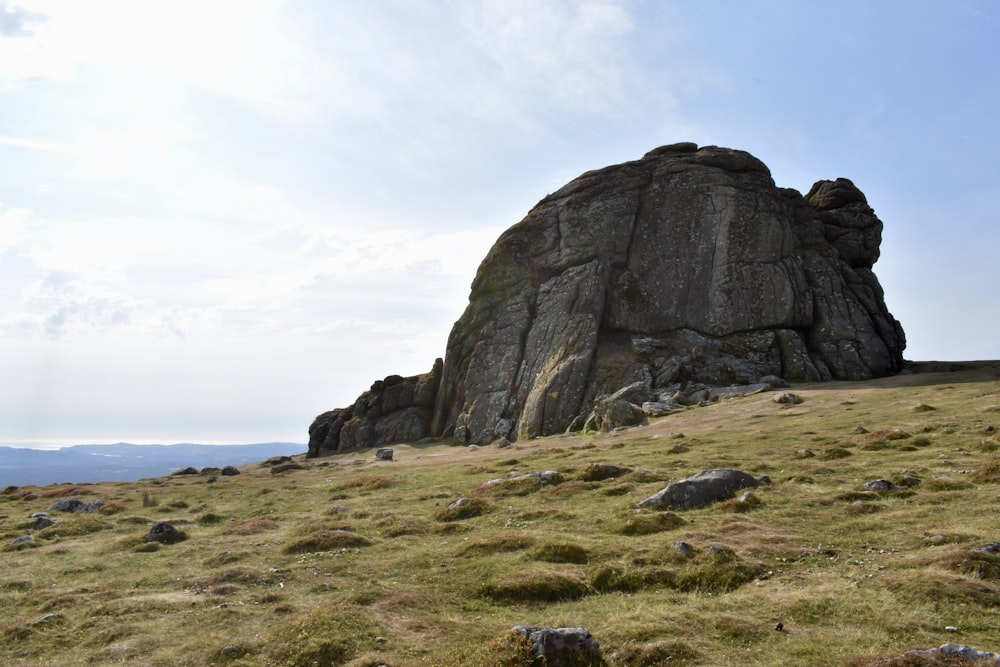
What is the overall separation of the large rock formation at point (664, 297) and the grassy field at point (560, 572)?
51505mm

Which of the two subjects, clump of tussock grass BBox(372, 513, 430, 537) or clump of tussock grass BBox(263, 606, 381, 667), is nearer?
clump of tussock grass BBox(263, 606, 381, 667)

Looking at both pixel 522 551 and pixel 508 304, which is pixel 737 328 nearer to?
pixel 508 304

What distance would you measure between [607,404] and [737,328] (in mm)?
29394

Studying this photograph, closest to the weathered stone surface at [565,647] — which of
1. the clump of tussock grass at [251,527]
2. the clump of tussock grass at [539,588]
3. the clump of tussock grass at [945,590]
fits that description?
the clump of tussock grass at [539,588]

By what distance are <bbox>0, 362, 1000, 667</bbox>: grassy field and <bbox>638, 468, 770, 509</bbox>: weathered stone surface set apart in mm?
983

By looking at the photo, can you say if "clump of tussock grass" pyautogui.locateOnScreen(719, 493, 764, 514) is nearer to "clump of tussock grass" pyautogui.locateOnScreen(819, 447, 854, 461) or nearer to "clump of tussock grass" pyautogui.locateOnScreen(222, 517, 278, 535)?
"clump of tussock grass" pyautogui.locateOnScreen(819, 447, 854, 461)

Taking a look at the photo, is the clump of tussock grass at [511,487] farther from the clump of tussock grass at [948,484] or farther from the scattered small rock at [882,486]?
the clump of tussock grass at [948,484]

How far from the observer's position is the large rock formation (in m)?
92.9

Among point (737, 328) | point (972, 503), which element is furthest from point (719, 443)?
point (737, 328)

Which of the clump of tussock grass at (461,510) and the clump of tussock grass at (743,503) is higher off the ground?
the clump of tussock grass at (743,503)

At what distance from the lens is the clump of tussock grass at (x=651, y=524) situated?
2488 cm

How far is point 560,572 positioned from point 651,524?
6546 millimetres

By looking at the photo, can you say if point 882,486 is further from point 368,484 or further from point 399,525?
point 368,484

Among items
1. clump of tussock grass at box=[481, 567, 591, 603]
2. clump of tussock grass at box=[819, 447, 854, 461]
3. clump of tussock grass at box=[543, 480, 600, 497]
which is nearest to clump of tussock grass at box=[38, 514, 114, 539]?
clump of tussock grass at box=[543, 480, 600, 497]
